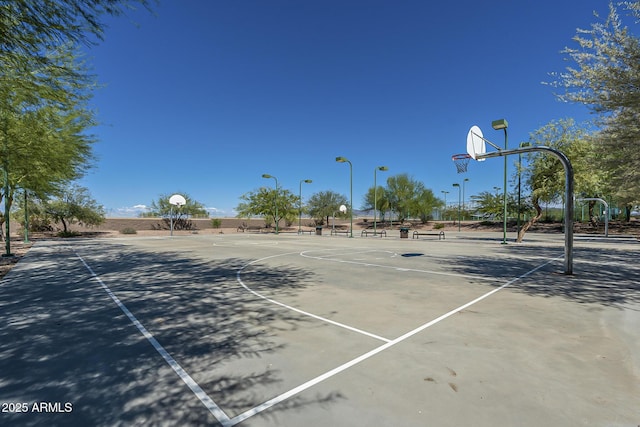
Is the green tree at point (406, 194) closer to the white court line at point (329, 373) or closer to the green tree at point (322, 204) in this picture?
the green tree at point (322, 204)

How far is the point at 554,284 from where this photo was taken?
8.24 meters

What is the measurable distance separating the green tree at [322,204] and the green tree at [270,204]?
53.7 ft

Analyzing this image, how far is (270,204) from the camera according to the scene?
43.5m

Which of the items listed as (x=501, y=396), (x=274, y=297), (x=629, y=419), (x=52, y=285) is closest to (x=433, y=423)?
(x=501, y=396)

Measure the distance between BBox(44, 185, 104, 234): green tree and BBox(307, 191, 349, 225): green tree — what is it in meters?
36.6

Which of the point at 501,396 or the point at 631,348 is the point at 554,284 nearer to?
the point at 631,348

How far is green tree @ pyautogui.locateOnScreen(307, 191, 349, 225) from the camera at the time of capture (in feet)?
200

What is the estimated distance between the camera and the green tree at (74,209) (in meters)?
30.4

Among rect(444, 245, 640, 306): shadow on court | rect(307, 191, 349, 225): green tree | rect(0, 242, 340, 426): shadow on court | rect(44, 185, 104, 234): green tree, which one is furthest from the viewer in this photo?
rect(307, 191, 349, 225): green tree

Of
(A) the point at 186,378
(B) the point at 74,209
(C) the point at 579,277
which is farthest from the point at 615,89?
(B) the point at 74,209

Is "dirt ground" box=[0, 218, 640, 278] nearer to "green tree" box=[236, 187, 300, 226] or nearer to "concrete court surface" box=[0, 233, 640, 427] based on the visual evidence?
"green tree" box=[236, 187, 300, 226]

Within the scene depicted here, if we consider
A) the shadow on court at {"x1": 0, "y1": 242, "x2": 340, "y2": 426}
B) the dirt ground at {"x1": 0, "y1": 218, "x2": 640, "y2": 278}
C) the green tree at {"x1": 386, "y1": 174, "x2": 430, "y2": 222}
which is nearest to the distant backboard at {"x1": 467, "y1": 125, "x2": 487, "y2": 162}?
the shadow on court at {"x1": 0, "y1": 242, "x2": 340, "y2": 426}

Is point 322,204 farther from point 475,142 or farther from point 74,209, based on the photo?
point 475,142

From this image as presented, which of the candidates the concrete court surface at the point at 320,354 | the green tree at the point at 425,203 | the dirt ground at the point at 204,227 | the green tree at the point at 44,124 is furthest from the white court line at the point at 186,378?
the green tree at the point at 425,203
